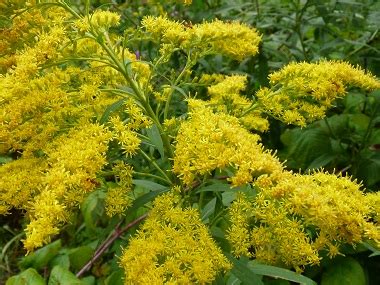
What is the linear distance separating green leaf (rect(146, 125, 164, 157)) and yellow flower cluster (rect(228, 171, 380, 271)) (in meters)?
0.36

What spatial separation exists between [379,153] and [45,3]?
2079 mm

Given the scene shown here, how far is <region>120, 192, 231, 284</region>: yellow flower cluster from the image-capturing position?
1982mm

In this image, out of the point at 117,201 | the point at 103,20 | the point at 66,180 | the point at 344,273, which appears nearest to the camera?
the point at 66,180

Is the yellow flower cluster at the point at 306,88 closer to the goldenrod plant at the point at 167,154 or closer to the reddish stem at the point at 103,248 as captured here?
the goldenrod plant at the point at 167,154

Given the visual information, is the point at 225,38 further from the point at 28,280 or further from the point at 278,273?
the point at 28,280

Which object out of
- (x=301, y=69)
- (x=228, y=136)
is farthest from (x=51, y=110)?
(x=301, y=69)

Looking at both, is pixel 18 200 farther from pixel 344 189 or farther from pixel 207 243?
pixel 344 189

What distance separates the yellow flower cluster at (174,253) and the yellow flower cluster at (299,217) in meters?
0.11

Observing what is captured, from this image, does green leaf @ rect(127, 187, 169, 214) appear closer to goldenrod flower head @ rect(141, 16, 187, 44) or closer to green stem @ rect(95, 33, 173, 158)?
green stem @ rect(95, 33, 173, 158)

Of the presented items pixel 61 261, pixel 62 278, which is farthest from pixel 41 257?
pixel 62 278

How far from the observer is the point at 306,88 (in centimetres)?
245

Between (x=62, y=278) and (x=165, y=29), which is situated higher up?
(x=165, y=29)

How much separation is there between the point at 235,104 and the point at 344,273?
0.97m

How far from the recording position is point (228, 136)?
2043 millimetres
